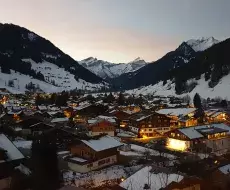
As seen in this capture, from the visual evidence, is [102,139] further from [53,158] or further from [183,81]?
[183,81]

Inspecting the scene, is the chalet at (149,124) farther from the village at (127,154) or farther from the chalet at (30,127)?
the chalet at (30,127)

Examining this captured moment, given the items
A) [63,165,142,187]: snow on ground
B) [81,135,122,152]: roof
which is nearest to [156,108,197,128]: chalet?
[81,135,122,152]: roof

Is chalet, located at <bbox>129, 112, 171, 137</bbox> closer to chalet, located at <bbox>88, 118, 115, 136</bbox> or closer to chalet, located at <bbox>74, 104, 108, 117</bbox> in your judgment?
chalet, located at <bbox>88, 118, 115, 136</bbox>

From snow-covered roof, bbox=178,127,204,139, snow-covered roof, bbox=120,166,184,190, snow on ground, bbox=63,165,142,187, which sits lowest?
snow on ground, bbox=63,165,142,187

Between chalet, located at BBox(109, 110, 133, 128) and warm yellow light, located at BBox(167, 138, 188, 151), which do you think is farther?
chalet, located at BBox(109, 110, 133, 128)

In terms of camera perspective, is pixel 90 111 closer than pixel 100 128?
No

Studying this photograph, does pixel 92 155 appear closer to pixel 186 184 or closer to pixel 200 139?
pixel 186 184

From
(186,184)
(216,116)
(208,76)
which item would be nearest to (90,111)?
(216,116)

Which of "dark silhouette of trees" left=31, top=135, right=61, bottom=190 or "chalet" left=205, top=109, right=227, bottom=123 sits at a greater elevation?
"chalet" left=205, top=109, right=227, bottom=123
